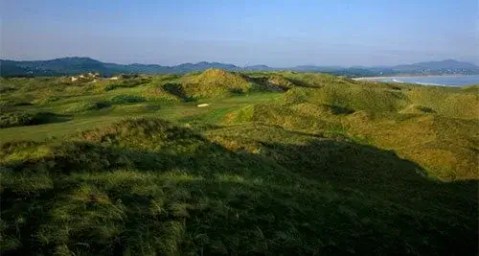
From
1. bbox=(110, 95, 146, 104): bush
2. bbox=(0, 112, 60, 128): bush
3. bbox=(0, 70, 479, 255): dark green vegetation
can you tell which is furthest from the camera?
bbox=(110, 95, 146, 104): bush

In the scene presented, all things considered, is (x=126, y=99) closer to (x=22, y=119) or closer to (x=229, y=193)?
(x=22, y=119)

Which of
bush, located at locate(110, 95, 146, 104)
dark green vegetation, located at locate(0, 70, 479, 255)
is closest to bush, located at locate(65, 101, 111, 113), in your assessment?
bush, located at locate(110, 95, 146, 104)

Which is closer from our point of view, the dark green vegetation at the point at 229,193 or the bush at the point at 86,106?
the dark green vegetation at the point at 229,193

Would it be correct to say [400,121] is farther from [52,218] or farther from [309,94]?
[52,218]

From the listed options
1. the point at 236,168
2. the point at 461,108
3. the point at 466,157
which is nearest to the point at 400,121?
the point at 466,157

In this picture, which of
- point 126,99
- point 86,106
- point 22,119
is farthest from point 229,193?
point 126,99

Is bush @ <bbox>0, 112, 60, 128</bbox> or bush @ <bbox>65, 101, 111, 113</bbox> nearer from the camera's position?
bush @ <bbox>0, 112, 60, 128</bbox>

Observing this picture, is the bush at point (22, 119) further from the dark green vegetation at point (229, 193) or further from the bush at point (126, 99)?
the bush at point (126, 99)

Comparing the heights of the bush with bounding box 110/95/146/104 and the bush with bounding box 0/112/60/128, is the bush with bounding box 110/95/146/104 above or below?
below

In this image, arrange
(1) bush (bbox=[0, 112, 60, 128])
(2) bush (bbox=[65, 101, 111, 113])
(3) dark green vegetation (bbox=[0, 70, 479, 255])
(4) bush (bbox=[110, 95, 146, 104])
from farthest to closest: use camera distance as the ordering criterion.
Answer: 1. (4) bush (bbox=[110, 95, 146, 104])
2. (2) bush (bbox=[65, 101, 111, 113])
3. (1) bush (bbox=[0, 112, 60, 128])
4. (3) dark green vegetation (bbox=[0, 70, 479, 255])

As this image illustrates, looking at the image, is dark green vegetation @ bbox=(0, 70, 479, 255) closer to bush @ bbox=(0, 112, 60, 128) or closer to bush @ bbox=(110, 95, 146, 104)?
bush @ bbox=(0, 112, 60, 128)

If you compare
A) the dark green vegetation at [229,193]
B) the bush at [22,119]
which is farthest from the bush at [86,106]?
the dark green vegetation at [229,193]
